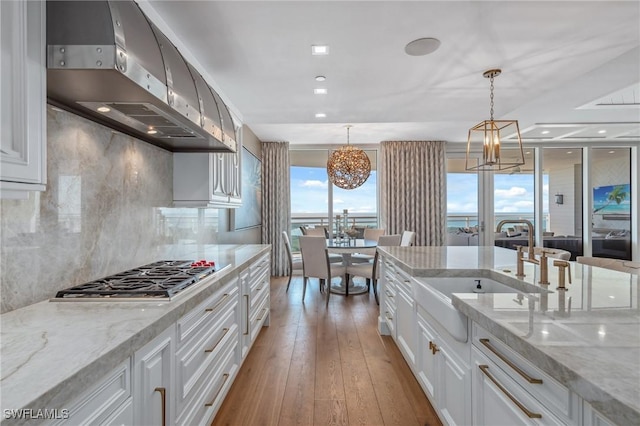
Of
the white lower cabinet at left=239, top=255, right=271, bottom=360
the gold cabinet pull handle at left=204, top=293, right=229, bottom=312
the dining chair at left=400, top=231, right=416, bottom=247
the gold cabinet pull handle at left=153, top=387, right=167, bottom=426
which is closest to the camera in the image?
the gold cabinet pull handle at left=153, top=387, right=167, bottom=426

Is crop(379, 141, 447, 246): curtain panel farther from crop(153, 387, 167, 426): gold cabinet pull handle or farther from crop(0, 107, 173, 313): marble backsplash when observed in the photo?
crop(153, 387, 167, 426): gold cabinet pull handle

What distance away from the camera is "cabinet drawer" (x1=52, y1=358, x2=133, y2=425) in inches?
32.1

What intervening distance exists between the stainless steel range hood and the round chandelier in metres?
3.65

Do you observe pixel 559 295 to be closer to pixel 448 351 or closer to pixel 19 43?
pixel 448 351

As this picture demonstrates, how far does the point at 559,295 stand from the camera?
137cm

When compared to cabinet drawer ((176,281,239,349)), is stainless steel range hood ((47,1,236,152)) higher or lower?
higher

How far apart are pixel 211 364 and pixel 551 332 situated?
5.24ft

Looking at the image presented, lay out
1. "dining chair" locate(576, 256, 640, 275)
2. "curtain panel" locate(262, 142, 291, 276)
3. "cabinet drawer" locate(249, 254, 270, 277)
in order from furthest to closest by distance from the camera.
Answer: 1. "curtain panel" locate(262, 142, 291, 276)
2. "cabinet drawer" locate(249, 254, 270, 277)
3. "dining chair" locate(576, 256, 640, 275)

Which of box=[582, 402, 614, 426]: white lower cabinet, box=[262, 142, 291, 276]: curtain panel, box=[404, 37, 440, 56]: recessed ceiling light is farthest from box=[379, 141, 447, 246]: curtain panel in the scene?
box=[582, 402, 614, 426]: white lower cabinet

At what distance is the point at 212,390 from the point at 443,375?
1252 mm

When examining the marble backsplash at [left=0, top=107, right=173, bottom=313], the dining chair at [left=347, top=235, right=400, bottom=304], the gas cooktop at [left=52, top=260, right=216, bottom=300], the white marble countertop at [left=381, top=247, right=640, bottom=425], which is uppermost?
the marble backsplash at [left=0, top=107, right=173, bottom=313]

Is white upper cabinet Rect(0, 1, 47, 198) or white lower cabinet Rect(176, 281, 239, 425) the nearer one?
white upper cabinet Rect(0, 1, 47, 198)

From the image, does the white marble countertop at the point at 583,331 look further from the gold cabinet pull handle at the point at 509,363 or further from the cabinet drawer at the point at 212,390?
the cabinet drawer at the point at 212,390

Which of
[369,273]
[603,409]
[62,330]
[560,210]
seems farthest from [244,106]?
[560,210]
